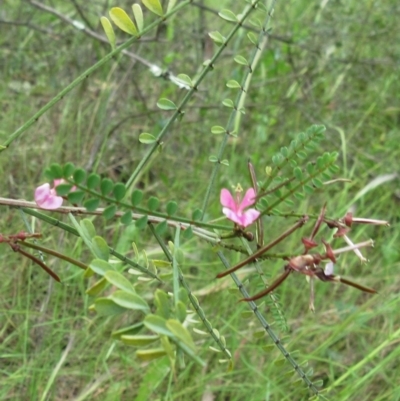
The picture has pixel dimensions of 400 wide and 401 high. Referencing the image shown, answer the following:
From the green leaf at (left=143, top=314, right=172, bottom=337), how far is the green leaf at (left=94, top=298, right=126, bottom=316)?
0.11ft

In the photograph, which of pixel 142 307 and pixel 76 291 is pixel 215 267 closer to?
pixel 76 291

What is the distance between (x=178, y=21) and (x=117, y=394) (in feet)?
4.74

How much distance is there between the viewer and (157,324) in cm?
36

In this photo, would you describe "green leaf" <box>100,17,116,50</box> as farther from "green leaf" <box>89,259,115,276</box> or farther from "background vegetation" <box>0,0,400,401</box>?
"background vegetation" <box>0,0,400,401</box>

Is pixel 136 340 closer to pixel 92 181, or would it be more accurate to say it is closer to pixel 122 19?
pixel 92 181

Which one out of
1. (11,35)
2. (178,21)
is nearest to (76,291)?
(11,35)

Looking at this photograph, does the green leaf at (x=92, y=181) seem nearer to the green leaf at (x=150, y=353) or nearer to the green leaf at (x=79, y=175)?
the green leaf at (x=79, y=175)

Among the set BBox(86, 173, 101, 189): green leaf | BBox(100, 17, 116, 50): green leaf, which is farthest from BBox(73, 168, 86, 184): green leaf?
BBox(100, 17, 116, 50): green leaf

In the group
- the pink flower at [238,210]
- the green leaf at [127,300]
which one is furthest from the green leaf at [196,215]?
the green leaf at [127,300]

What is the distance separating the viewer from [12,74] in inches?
69.1

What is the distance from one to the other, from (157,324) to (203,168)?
1.32m

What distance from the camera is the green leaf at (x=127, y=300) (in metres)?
0.37

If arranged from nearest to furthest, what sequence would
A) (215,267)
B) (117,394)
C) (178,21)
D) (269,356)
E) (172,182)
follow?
1. (117,394)
2. (269,356)
3. (215,267)
4. (172,182)
5. (178,21)

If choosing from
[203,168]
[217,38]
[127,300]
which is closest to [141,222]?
[127,300]
